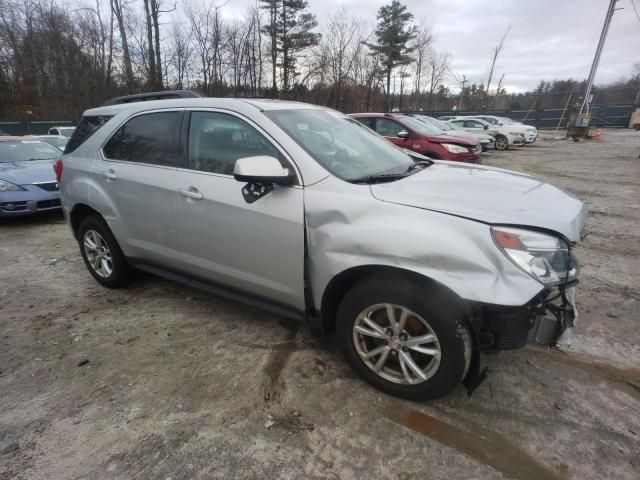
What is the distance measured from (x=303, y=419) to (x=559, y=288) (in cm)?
156

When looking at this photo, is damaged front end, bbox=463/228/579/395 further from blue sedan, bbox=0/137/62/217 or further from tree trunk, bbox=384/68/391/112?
tree trunk, bbox=384/68/391/112

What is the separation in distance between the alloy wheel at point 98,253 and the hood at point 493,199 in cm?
295

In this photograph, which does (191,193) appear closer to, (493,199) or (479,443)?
(493,199)

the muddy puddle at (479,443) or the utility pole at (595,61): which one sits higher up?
the utility pole at (595,61)

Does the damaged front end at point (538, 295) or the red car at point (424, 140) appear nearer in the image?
the damaged front end at point (538, 295)

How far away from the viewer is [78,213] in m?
3.86

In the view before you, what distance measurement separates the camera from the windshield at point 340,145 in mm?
2469

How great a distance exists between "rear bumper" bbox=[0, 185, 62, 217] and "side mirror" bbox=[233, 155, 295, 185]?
602cm

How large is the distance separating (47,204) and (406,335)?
6929mm

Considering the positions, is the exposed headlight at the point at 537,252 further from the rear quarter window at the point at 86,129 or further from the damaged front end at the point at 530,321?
the rear quarter window at the point at 86,129

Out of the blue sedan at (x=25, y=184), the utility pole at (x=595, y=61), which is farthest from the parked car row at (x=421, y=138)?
the utility pole at (x=595, y=61)

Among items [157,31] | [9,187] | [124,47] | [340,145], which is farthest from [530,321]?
[124,47]

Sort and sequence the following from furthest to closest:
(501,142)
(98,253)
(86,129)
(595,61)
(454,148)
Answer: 1. (595,61)
2. (501,142)
3. (454,148)
4. (98,253)
5. (86,129)

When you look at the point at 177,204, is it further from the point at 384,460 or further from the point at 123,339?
the point at 384,460
